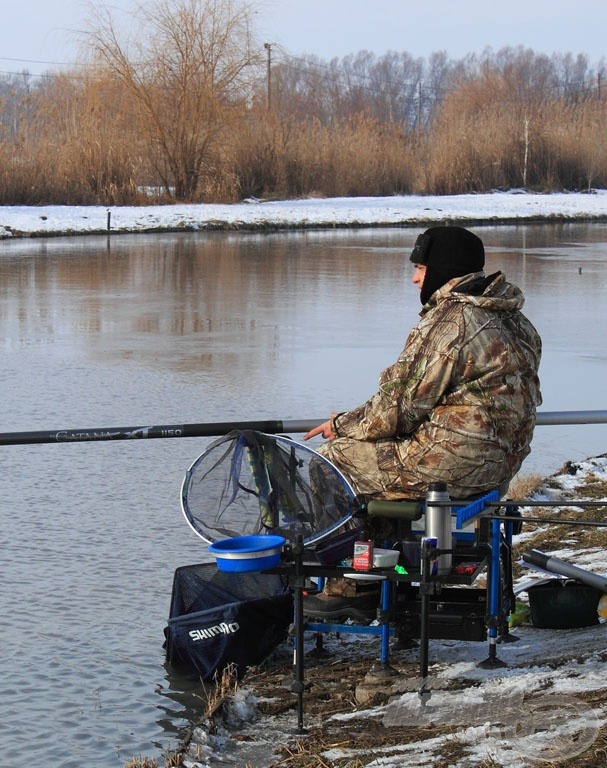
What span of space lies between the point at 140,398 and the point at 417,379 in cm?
568

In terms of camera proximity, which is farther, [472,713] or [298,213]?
[298,213]

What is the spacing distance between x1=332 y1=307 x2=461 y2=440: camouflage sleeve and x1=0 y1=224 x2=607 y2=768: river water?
3.81 feet

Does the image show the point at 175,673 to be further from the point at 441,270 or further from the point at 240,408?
the point at 240,408

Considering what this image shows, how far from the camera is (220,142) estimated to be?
3716 cm

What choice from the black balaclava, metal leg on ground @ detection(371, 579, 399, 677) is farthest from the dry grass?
metal leg on ground @ detection(371, 579, 399, 677)

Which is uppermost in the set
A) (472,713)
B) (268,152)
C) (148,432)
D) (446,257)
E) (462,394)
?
(268,152)

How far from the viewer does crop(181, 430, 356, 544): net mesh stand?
4387 mm

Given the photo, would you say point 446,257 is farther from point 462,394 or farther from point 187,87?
point 187,87

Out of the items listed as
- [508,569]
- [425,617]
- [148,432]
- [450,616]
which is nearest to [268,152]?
[148,432]

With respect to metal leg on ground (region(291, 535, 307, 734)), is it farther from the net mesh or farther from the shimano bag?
the shimano bag

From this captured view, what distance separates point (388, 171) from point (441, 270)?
36861 millimetres

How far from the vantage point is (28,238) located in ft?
89.6

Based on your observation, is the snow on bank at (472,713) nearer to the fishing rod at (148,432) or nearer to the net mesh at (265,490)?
the net mesh at (265,490)

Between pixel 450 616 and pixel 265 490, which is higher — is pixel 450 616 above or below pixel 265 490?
below
